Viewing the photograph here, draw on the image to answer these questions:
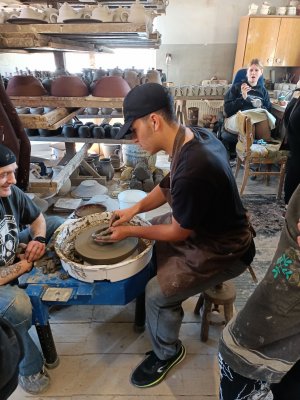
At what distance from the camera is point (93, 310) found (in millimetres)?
2131

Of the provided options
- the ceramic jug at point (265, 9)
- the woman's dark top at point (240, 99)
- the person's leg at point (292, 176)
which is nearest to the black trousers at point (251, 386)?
the person's leg at point (292, 176)

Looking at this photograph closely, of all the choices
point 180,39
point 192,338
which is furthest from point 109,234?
point 180,39

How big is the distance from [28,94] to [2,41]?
518mm

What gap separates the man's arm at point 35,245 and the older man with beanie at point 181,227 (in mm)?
349

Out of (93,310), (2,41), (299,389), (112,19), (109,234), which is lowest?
(93,310)

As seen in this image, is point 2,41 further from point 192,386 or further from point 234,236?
point 192,386

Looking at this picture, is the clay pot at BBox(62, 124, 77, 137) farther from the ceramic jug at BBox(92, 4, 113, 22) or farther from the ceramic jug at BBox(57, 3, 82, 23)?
the ceramic jug at BBox(92, 4, 113, 22)

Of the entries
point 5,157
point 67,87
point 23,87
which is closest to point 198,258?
point 5,157

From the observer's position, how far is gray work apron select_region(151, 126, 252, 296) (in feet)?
4.87

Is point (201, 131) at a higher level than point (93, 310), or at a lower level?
higher

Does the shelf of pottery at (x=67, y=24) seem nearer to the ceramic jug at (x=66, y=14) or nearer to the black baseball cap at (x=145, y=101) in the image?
the ceramic jug at (x=66, y=14)

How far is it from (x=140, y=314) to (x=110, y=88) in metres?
1.84

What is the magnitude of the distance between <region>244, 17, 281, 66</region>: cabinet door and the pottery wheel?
5.97m

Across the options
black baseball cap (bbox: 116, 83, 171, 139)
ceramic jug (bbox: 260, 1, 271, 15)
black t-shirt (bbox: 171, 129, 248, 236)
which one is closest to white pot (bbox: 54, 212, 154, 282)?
black t-shirt (bbox: 171, 129, 248, 236)
